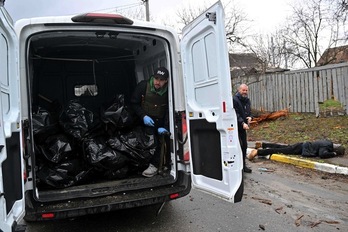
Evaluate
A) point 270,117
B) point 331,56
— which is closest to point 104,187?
point 270,117

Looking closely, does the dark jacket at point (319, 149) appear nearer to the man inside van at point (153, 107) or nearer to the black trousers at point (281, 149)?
the black trousers at point (281, 149)

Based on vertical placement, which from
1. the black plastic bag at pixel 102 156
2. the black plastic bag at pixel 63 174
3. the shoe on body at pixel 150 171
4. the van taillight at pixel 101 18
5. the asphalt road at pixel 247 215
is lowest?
the asphalt road at pixel 247 215

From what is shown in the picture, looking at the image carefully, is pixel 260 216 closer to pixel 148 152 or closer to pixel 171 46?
pixel 148 152

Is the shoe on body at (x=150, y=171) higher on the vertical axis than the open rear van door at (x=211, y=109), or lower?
lower

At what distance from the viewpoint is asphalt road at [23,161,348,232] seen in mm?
3803

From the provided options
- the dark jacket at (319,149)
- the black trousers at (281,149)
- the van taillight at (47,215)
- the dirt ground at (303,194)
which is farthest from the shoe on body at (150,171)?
the dark jacket at (319,149)

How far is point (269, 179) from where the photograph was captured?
5879 millimetres

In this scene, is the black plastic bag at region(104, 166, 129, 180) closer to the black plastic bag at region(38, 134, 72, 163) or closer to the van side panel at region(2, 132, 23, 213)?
the black plastic bag at region(38, 134, 72, 163)

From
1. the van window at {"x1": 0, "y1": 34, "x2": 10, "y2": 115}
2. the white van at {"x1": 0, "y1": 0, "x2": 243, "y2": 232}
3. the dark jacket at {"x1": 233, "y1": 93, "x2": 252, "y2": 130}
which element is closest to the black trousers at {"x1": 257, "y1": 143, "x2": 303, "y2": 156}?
the dark jacket at {"x1": 233, "y1": 93, "x2": 252, "y2": 130}

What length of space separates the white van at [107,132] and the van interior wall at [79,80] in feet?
1.89

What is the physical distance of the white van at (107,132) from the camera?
2875 mm

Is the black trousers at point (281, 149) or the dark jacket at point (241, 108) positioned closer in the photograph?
the dark jacket at point (241, 108)

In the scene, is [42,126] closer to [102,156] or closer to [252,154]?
[102,156]

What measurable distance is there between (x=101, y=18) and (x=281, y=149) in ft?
18.3
